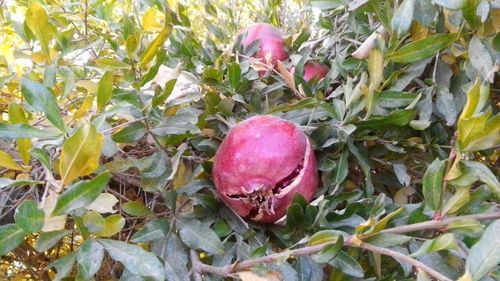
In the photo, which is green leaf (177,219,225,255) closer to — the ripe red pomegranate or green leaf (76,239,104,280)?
green leaf (76,239,104,280)

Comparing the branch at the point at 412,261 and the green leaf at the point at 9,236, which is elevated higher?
the green leaf at the point at 9,236

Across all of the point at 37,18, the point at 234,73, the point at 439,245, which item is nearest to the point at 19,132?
the point at 37,18

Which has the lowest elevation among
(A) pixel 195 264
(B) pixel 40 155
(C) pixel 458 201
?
(A) pixel 195 264

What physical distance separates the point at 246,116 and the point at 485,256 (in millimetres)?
484

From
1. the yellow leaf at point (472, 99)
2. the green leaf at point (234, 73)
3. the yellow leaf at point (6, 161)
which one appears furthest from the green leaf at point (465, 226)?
the yellow leaf at point (6, 161)

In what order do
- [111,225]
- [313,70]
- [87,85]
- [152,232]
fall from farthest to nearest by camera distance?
[313,70] < [87,85] < [152,232] < [111,225]

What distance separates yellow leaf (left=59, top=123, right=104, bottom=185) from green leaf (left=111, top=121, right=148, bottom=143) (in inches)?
→ 6.2

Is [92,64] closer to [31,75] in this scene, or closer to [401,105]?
[31,75]

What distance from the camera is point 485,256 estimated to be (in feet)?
1.71

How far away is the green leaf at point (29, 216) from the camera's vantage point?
1.72 feet

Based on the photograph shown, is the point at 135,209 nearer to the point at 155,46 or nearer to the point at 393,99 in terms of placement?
the point at 155,46

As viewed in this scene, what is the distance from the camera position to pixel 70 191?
0.54 m

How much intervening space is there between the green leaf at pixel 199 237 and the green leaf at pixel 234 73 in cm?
26

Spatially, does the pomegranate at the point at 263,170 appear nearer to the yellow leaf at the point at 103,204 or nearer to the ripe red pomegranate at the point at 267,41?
the yellow leaf at the point at 103,204
